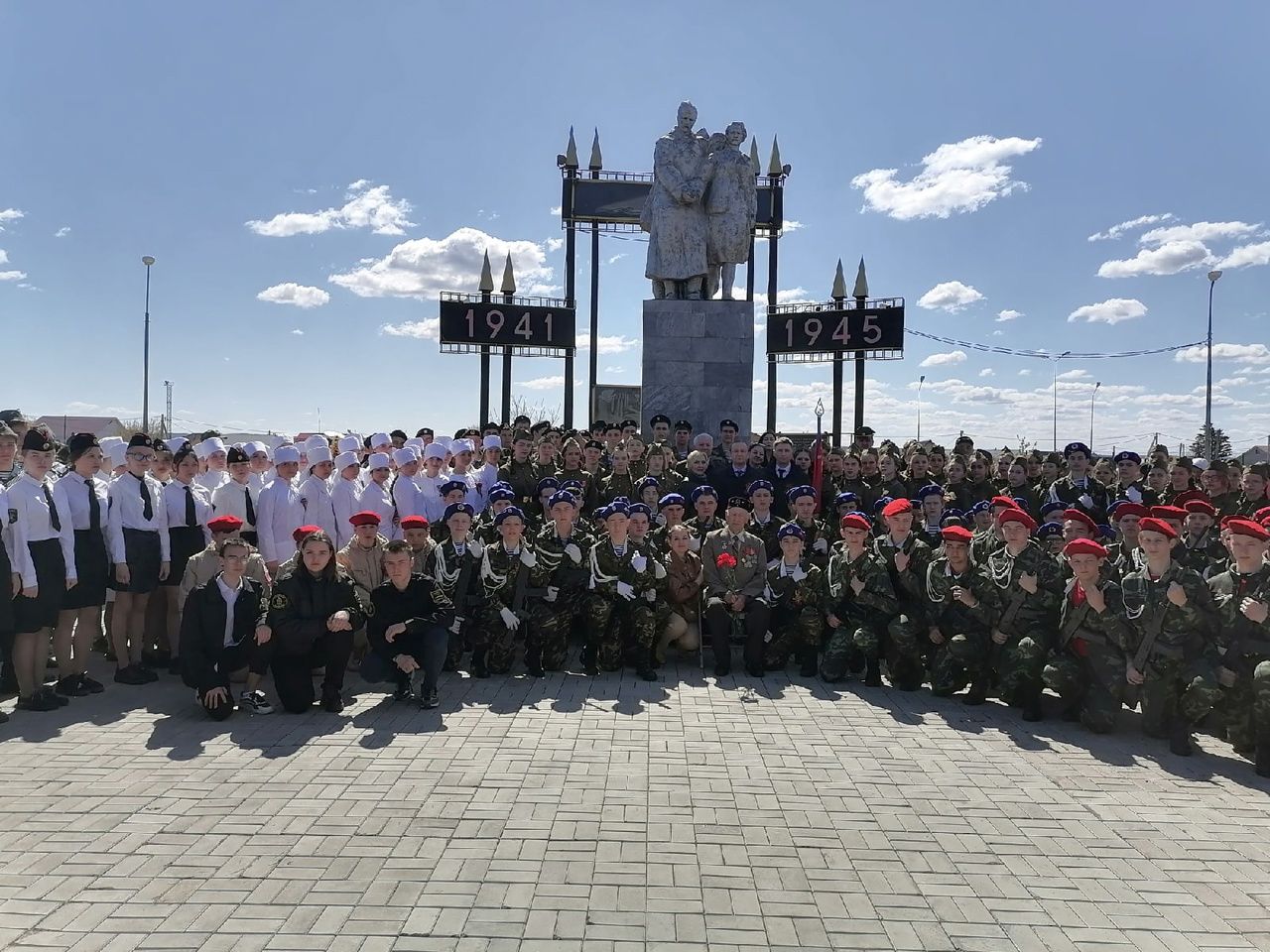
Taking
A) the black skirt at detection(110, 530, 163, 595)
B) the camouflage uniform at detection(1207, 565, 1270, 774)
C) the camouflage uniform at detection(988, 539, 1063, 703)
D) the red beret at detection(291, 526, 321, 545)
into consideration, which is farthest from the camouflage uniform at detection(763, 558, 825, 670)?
the black skirt at detection(110, 530, 163, 595)

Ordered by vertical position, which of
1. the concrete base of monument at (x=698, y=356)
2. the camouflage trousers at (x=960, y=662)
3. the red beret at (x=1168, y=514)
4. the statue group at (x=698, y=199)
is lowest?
the camouflage trousers at (x=960, y=662)

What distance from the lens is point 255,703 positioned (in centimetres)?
555

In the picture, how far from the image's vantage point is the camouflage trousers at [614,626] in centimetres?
677

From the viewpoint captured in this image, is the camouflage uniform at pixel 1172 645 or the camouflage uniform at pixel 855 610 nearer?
the camouflage uniform at pixel 1172 645

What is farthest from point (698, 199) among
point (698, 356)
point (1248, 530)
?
point (1248, 530)

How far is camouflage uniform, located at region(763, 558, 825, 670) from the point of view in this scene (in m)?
6.85

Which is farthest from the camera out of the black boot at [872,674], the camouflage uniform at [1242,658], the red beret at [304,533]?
the black boot at [872,674]

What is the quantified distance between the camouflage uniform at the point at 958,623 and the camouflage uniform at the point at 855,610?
14.6 inches

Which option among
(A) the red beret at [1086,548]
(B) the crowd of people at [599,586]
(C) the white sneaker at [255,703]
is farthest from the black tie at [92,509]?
(A) the red beret at [1086,548]

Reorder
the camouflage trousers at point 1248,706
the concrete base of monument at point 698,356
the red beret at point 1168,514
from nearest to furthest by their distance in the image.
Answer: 1. the camouflage trousers at point 1248,706
2. the red beret at point 1168,514
3. the concrete base of monument at point 698,356

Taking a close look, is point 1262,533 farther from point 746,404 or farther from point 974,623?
point 746,404

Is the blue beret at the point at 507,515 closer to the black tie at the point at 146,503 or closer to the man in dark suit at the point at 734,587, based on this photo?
the man in dark suit at the point at 734,587

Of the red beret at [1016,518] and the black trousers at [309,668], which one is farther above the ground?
the red beret at [1016,518]

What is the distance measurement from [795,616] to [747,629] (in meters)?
0.46
